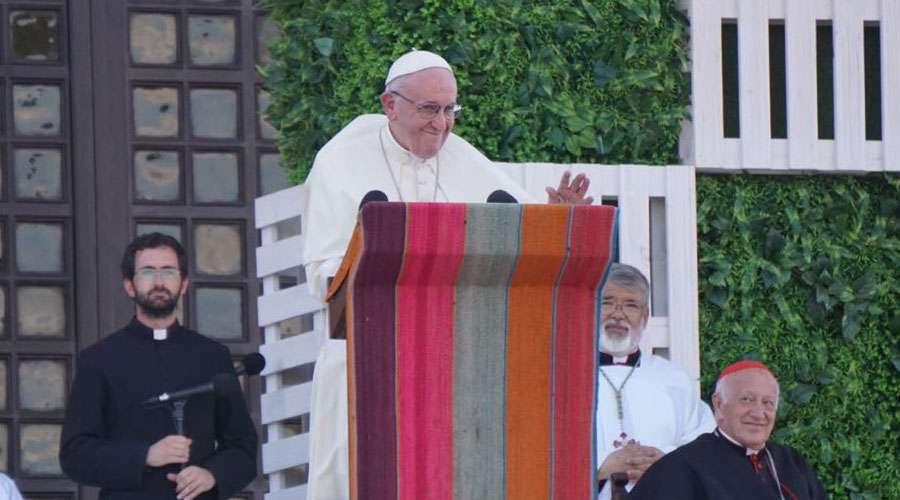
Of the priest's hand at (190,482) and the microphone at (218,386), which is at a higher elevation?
the microphone at (218,386)

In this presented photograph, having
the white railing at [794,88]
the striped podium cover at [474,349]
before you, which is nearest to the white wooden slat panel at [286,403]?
the white railing at [794,88]

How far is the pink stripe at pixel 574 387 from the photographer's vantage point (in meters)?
5.36

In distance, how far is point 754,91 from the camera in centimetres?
844

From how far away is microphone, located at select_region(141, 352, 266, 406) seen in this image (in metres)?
6.32

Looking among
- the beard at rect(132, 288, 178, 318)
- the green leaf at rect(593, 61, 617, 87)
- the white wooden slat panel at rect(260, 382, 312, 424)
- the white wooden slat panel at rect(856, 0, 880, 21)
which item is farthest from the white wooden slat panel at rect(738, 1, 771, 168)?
the beard at rect(132, 288, 178, 318)

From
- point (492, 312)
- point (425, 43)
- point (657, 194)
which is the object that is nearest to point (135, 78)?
point (425, 43)

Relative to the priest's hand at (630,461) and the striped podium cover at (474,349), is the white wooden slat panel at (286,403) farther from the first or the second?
the striped podium cover at (474,349)

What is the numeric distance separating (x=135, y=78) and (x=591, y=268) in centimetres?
418

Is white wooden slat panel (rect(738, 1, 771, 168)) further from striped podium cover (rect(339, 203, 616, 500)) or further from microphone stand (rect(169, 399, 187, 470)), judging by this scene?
striped podium cover (rect(339, 203, 616, 500))

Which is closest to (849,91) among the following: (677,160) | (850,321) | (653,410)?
(677,160)

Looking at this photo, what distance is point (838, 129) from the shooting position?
8.49 m

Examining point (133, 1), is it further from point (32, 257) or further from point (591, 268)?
point (591, 268)

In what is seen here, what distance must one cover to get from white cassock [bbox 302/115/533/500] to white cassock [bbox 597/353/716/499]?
997 millimetres

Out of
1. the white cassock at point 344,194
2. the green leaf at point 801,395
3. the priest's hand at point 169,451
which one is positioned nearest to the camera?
the priest's hand at point 169,451
